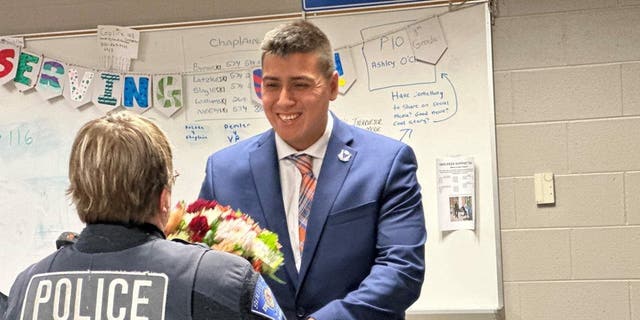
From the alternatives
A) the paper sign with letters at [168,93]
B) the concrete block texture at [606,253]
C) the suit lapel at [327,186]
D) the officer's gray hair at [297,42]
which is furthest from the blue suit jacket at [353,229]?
the paper sign with letters at [168,93]

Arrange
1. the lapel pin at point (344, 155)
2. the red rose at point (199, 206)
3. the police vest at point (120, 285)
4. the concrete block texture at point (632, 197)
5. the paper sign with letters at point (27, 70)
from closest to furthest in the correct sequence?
the police vest at point (120, 285) < the red rose at point (199, 206) < the lapel pin at point (344, 155) < the concrete block texture at point (632, 197) < the paper sign with letters at point (27, 70)

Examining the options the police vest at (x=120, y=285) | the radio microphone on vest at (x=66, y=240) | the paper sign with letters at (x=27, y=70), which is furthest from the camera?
Answer: the paper sign with letters at (x=27, y=70)

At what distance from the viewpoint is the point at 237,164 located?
228 centimetres

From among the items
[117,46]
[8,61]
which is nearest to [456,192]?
[117,46]

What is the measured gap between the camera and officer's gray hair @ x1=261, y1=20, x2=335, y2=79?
2182mm

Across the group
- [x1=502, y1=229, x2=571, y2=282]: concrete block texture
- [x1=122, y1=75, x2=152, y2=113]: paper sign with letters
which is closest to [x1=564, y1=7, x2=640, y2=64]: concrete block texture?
→ [x1=502, y1=229, x2=571, y2=282]: concrete block texture

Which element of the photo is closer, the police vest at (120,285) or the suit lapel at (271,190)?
the police vest at (120,285)

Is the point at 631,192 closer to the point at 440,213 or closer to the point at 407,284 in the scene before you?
the point at 440,213

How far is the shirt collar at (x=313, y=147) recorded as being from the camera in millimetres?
2250

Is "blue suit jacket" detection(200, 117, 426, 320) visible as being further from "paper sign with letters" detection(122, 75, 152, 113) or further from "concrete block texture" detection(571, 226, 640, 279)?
"paper sign with letters" detection(122, 75, 152, 113)

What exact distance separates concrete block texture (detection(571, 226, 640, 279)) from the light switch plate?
175 millimetres

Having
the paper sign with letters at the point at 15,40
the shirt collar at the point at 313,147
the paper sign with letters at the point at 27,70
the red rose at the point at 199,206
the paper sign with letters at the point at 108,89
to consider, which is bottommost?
the red rose at the point at 199,206

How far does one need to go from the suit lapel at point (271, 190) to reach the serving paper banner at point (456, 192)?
4.78 ft

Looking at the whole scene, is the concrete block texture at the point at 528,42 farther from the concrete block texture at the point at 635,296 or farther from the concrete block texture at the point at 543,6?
the concrete block texture at the point at 635,296
